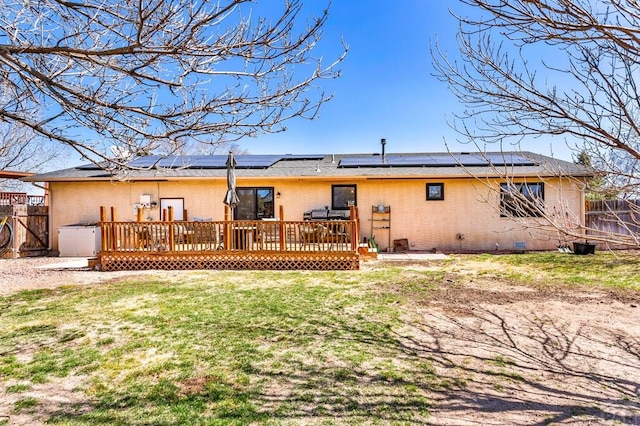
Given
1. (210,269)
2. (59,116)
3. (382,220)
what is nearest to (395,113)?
(382,220)

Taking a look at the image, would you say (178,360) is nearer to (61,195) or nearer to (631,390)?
(631,390)

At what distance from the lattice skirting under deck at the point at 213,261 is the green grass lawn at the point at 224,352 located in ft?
6.14

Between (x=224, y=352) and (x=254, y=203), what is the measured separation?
9.00m

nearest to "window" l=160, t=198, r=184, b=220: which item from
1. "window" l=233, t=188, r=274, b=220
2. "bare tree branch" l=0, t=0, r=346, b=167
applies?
"window" l=233, t=188, r=274, b=220

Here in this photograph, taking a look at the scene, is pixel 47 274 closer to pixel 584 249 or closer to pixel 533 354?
pixel 533 354

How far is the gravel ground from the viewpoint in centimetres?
729

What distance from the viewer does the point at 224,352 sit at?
3.72 meters

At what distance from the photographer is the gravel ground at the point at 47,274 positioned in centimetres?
729

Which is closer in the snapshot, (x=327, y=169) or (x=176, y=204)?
(x=176, y=204)

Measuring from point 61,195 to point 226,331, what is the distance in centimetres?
1127

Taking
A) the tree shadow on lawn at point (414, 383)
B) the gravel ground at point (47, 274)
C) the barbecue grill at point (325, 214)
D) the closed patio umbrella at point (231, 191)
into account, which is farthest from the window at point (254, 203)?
the tree shadow on lawn at point (414, 383)

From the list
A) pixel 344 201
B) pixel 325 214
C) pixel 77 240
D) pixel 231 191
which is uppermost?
pixel 231 191

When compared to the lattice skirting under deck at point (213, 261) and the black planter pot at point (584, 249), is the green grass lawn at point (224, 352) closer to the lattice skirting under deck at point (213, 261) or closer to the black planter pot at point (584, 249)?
the lattice skirting under deck at point (213, 261)

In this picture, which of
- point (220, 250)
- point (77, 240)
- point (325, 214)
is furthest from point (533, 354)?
point (77, 240)
